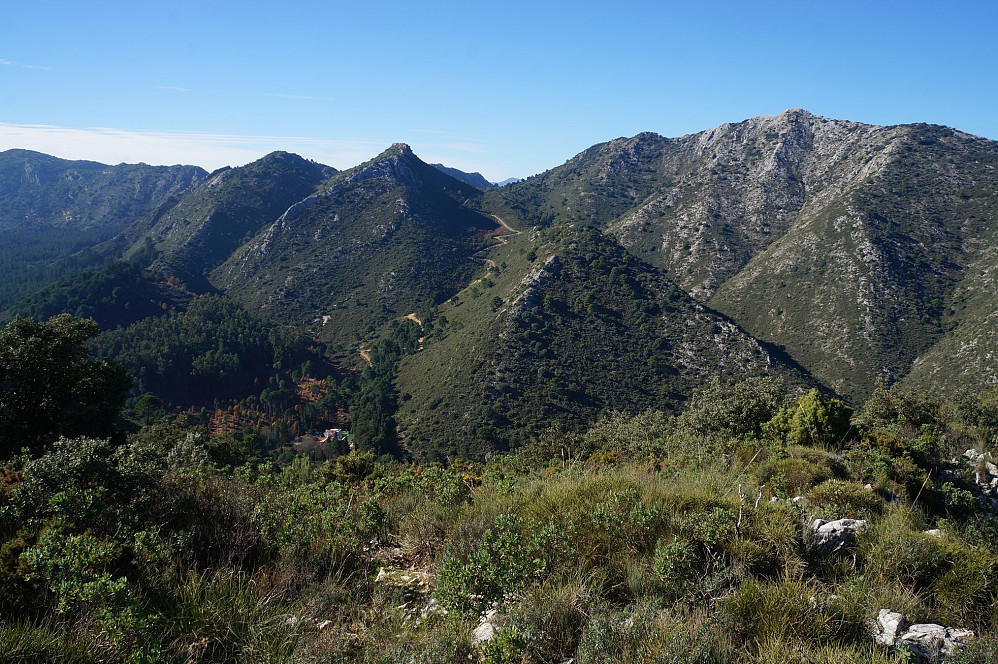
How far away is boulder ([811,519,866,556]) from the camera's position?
566cm

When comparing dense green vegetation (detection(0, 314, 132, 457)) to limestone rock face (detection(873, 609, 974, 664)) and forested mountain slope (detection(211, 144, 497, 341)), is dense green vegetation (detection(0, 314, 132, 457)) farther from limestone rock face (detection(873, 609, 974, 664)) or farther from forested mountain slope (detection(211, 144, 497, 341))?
forested mountain slope (detection(211, 144, 497, 341))

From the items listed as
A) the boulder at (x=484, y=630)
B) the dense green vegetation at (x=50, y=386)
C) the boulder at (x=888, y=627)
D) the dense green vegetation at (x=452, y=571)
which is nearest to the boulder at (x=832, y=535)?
the dense green vegetation at (x=452, y=571)

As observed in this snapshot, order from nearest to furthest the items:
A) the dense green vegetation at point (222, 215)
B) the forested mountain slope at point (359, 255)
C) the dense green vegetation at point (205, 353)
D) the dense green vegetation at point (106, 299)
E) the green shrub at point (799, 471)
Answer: the green shrub at point (799, 471), the dense green vegetation at point (205, 353), the dense green vegetation at point (106, 299), the forested mountain slope at point (359, 255), the dense green vegetation at point (222, 215)

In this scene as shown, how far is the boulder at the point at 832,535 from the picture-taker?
223 inches

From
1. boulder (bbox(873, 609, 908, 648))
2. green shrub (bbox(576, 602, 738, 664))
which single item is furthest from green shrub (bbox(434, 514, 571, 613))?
boulder (bbox(873, 609, 908, 648))

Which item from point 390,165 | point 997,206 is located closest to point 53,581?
point 997,206

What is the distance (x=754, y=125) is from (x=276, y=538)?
172719mm

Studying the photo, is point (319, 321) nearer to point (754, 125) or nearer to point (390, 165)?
point (390, 165)

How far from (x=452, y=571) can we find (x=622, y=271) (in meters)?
81.0

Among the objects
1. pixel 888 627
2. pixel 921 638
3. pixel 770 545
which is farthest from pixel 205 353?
pixel 921 638

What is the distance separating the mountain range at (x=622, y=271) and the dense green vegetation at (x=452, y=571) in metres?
48.6

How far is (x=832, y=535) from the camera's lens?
5723 millimetres

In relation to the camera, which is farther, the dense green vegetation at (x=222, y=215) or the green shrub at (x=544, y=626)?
the dense green vegetation at (x=222, y=215)

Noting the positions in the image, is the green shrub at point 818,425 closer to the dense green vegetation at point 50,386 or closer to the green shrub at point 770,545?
the green shrub at point 770,545
